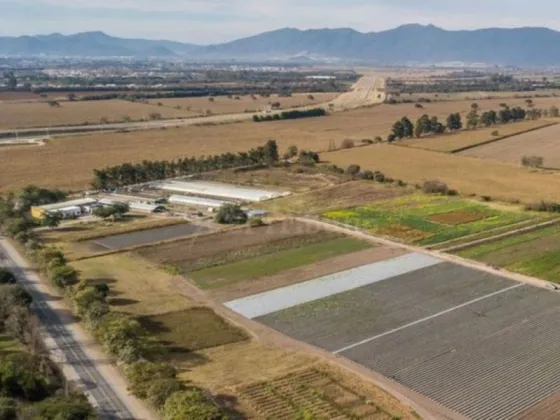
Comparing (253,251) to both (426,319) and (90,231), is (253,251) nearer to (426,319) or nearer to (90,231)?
(90,231)

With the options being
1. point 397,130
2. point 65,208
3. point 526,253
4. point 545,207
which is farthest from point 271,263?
point 397,130

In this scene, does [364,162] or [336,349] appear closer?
[336,349]

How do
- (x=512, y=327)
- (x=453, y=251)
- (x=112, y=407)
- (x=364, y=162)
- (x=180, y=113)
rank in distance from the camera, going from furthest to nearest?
1. (x=180, y=113)
2. (x=364, y=162)
3. (x=453, y=251)
4. (x=512, y=327)
5. (x=112, y=407)

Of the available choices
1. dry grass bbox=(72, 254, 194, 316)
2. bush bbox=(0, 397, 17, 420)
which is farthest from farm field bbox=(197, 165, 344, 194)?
bush bbox=(0, 397, 17, 420)

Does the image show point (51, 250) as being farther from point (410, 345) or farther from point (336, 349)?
point (410, 345)

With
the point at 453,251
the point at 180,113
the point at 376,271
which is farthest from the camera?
the point at 180,113

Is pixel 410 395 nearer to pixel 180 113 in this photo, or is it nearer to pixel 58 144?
pixel 58 144

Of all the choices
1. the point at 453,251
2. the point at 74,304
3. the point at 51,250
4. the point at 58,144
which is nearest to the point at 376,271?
the point at 453,251
